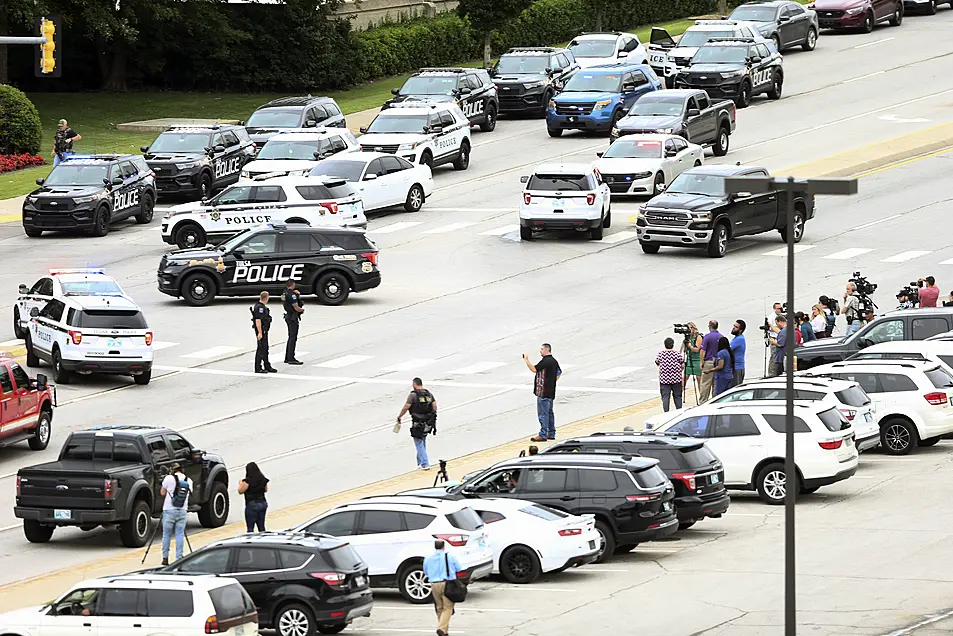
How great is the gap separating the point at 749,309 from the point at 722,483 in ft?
45.2

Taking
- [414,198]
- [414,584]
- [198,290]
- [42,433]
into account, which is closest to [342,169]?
[414,198]

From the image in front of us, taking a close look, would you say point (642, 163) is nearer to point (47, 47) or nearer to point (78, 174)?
point (78, 174)

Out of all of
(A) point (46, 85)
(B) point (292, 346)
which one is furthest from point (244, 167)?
(A) point (46, 85)

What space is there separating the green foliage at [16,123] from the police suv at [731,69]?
67.1 ft

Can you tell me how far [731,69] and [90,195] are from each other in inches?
899

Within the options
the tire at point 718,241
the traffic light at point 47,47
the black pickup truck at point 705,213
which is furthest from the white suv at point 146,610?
the tire at point 718,241

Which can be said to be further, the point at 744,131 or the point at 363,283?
the point at 744,131

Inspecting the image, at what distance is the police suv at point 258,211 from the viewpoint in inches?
1657

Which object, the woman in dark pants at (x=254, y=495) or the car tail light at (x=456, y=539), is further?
the woman in dark pants at (x=254, y=495)

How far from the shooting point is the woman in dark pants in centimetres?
2288

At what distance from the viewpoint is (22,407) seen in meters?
28.0

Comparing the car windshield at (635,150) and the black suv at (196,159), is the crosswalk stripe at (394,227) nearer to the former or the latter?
the black suv at (196,159)

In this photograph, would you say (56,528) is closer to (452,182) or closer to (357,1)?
(452,182)

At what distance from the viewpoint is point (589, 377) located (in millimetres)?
32875
